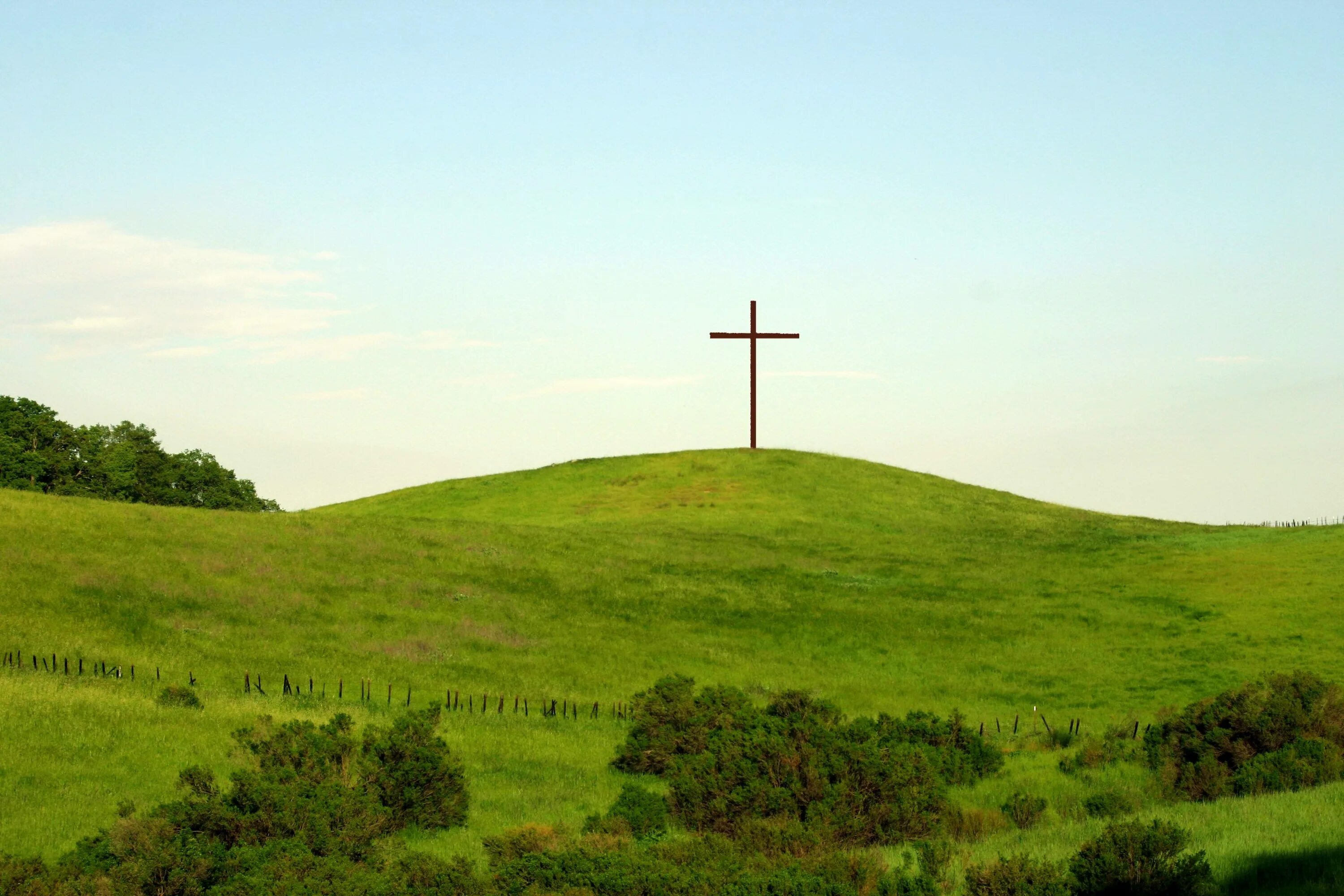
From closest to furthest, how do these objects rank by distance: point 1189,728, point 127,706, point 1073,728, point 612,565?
point 1189,728 < point 127,706 < point 1073,728 < point 612,565

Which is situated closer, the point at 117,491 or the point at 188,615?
the point at 188,615

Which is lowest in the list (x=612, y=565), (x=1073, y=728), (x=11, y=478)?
(x=1073, y=728)

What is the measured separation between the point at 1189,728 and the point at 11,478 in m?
79.6

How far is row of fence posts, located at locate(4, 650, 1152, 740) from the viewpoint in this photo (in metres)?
30.1

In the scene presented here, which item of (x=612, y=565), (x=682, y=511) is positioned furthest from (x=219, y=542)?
(x=682, y=511)

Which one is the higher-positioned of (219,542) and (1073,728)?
(219,542)

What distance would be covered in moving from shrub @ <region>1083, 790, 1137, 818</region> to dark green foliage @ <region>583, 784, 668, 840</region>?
6.68m

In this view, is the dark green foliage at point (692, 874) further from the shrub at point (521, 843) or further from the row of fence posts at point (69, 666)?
the row of fence posts at point (69, 666)

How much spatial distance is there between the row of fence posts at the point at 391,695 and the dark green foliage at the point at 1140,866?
16.1 metres

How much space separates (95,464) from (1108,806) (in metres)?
83.0

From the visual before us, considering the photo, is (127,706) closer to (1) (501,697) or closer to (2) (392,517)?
(1) (501,697)

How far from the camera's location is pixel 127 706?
2570 cm

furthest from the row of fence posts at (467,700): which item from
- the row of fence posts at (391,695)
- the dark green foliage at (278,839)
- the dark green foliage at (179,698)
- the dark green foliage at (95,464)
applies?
the dark green foliage at (95,464)

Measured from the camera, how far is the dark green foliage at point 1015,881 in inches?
476
